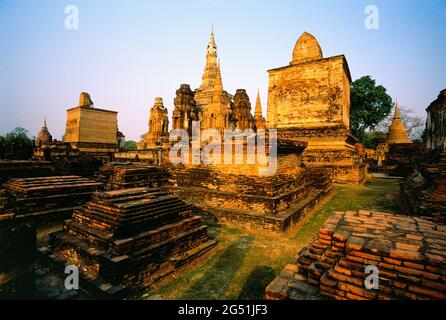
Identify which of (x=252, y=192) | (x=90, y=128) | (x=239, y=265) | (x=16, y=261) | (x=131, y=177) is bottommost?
(x=239, y=265)

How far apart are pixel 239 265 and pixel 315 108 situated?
12000mm

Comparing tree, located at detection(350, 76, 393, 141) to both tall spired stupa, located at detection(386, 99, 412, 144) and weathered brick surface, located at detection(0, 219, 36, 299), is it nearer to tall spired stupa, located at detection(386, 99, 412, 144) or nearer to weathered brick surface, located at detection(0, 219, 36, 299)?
tall spired stupa, located at detection(386, 99, 412, 144)

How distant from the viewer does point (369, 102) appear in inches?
1123

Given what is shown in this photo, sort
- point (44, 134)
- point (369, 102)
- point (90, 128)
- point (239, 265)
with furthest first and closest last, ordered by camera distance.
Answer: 1. point (44, 134)
2. point (369, 102)
3. point (90, 128)
4. point (239, 265)

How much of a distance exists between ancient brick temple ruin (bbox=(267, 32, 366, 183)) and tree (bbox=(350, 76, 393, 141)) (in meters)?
16.6

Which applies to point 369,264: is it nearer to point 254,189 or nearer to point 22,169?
point 254,189

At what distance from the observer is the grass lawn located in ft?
10.5

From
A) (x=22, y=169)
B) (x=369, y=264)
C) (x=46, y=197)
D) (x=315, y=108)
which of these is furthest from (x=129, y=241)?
(x=315, y=108)

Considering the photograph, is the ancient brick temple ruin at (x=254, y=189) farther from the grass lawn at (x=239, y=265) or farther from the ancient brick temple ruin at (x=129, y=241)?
the ancient brick temple ruin at (x=129, y=241)

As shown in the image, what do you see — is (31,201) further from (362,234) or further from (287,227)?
(362,234)

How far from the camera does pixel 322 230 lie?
2900mm

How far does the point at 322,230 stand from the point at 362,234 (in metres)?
0.44

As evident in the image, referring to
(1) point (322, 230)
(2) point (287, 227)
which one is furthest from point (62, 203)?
(1) point (322, 230)

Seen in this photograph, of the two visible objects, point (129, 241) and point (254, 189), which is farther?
point (254, 189)
